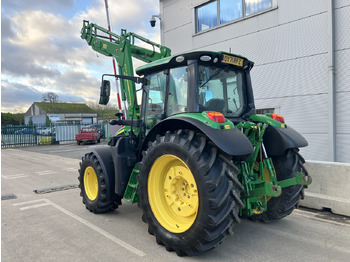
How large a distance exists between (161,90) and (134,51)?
1965 millimetres

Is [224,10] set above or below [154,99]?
above

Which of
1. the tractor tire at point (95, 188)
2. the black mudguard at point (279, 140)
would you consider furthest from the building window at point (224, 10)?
the tractor tire at point (95, 188)

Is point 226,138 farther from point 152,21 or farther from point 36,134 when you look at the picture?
point 36,134

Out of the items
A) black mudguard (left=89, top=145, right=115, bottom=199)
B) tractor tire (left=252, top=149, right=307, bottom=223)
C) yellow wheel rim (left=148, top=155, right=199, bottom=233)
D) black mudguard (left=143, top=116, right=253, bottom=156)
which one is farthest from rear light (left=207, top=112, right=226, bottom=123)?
black mudguard (left=89, top=145, right=115, bottom=199)

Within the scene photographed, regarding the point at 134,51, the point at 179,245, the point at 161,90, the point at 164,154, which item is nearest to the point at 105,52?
the point at 134,51

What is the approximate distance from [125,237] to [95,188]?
5.07 ft

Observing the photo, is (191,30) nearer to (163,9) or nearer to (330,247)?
(163,9)

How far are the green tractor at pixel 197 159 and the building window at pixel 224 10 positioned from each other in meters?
5.75

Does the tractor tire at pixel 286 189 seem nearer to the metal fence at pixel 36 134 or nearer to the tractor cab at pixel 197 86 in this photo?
the tractor cab at pixel 197 86

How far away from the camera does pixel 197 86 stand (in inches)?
145

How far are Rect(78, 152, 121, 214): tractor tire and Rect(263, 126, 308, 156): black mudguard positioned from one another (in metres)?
2.64

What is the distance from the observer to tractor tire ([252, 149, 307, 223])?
4.05 meters

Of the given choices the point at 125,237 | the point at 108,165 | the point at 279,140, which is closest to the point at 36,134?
the point at 108,165

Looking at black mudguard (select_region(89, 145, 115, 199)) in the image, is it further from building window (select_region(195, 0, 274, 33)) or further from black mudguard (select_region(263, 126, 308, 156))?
building window (select_region(195, 0, 274, 33))
